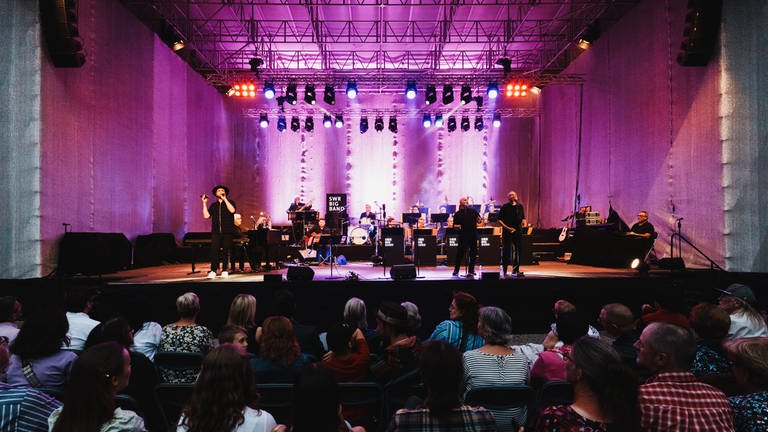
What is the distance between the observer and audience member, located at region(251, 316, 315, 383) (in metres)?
3.02

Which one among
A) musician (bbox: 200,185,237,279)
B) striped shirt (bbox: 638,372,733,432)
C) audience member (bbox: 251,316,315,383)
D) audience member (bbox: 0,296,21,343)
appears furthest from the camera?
musician (bbox: 200,185,237,279)

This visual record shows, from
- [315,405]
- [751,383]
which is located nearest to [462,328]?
[751,383]

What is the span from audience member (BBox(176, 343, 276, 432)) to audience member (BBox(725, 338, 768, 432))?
88.6 inches

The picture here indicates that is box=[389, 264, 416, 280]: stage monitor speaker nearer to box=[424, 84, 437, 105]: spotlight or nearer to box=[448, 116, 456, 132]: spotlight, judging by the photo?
box=[424, 84, 437, 105]: spotlight

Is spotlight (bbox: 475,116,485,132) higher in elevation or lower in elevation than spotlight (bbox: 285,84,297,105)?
lower

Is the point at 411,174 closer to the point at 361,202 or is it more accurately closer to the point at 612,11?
the point at 361,202

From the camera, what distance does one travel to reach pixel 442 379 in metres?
2.04

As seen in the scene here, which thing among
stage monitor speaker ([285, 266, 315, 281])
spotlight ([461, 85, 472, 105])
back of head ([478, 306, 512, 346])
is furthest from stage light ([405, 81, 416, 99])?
back of head ([478, 306, 512, 346])

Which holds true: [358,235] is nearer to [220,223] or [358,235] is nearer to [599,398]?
[220,223]

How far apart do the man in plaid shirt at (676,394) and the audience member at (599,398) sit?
1.63 feet

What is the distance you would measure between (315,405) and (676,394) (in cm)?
170

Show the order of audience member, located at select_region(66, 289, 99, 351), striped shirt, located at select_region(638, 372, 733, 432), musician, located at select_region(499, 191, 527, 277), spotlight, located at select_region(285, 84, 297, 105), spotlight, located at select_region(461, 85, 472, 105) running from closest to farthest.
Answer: striped shirt, located at select_region(638, 372, 733, 432) < audience member, located at select_region(66, 289, 99, 351) < musician, located at select_region(499, 191, 527, 277) < spotlight, located at select_region(285, 84, 297, 105) < spotlight, located at select_region(461, 85, 472, 105)

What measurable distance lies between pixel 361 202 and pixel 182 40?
323 inches

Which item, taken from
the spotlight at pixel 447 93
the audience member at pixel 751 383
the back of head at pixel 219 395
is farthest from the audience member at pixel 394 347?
the spotlight at pixel 447 93
